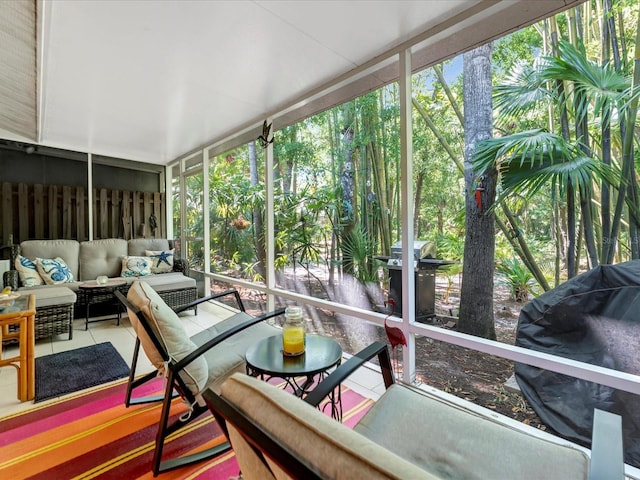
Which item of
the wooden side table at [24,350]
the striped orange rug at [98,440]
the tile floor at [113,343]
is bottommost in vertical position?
the striped orange rug at [98,440]

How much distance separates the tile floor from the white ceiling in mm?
2360

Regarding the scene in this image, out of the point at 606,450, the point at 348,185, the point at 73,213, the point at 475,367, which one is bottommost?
the point at 475,367

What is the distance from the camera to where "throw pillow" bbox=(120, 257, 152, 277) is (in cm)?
450

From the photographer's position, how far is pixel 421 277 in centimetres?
235

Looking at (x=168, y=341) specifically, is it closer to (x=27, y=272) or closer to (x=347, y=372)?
(x=347, y=372)

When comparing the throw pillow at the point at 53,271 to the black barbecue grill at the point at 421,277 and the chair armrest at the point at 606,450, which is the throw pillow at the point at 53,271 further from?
the chair armrest at the point at 606,450

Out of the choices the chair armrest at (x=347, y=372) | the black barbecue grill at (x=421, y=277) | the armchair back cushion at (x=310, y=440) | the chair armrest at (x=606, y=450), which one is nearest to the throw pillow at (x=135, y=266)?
the black barbecue grill at (x=421, y=277)

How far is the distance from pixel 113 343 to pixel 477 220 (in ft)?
12.0

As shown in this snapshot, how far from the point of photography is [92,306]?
4055mm

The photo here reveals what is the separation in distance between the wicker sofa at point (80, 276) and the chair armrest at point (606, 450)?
160 inches

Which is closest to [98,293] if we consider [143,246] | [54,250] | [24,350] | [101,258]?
[101,258]

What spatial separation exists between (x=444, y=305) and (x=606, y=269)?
1.02 meters

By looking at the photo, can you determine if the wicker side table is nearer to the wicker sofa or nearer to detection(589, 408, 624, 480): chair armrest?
the wicker sofa

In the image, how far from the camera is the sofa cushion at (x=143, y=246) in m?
4.84
